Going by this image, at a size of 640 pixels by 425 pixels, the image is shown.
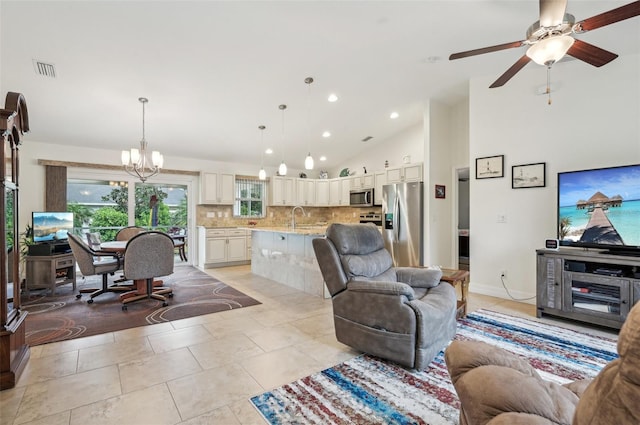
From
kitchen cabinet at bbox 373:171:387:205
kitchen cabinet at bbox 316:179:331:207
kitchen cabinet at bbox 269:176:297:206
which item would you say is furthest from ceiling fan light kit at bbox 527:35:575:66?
kitchen cabinet at bbox 316:179:331:207

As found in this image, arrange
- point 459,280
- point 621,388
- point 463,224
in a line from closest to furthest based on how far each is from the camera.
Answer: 1. point 621,388
2. point 459,280
3. point 463,224

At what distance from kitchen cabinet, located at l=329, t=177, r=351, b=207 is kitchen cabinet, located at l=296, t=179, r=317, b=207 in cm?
45

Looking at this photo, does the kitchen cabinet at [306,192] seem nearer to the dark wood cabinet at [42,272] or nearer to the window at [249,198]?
the window at [249,198]

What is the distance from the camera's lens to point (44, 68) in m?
3.44

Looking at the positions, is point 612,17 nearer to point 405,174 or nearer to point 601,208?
point 601,208

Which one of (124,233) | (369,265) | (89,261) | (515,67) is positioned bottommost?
(89,261)

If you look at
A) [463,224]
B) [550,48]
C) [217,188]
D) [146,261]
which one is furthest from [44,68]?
[463,224]

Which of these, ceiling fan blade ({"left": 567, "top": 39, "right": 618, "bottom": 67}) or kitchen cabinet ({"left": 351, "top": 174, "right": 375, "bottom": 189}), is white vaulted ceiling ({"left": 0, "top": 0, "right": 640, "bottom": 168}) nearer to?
ceiling fan blade ({"left": 567, "top": 39, "right": 618, "bottom": 67})

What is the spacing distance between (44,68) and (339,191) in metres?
5.85

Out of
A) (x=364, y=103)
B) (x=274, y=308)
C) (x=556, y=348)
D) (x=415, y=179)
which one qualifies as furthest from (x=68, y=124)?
(x=556, y=348)

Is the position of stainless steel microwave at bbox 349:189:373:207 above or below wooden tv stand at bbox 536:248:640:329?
above

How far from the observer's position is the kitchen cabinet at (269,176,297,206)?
751 centimetres

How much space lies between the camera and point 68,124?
474cm

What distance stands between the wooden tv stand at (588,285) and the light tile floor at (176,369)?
0.17 metres
